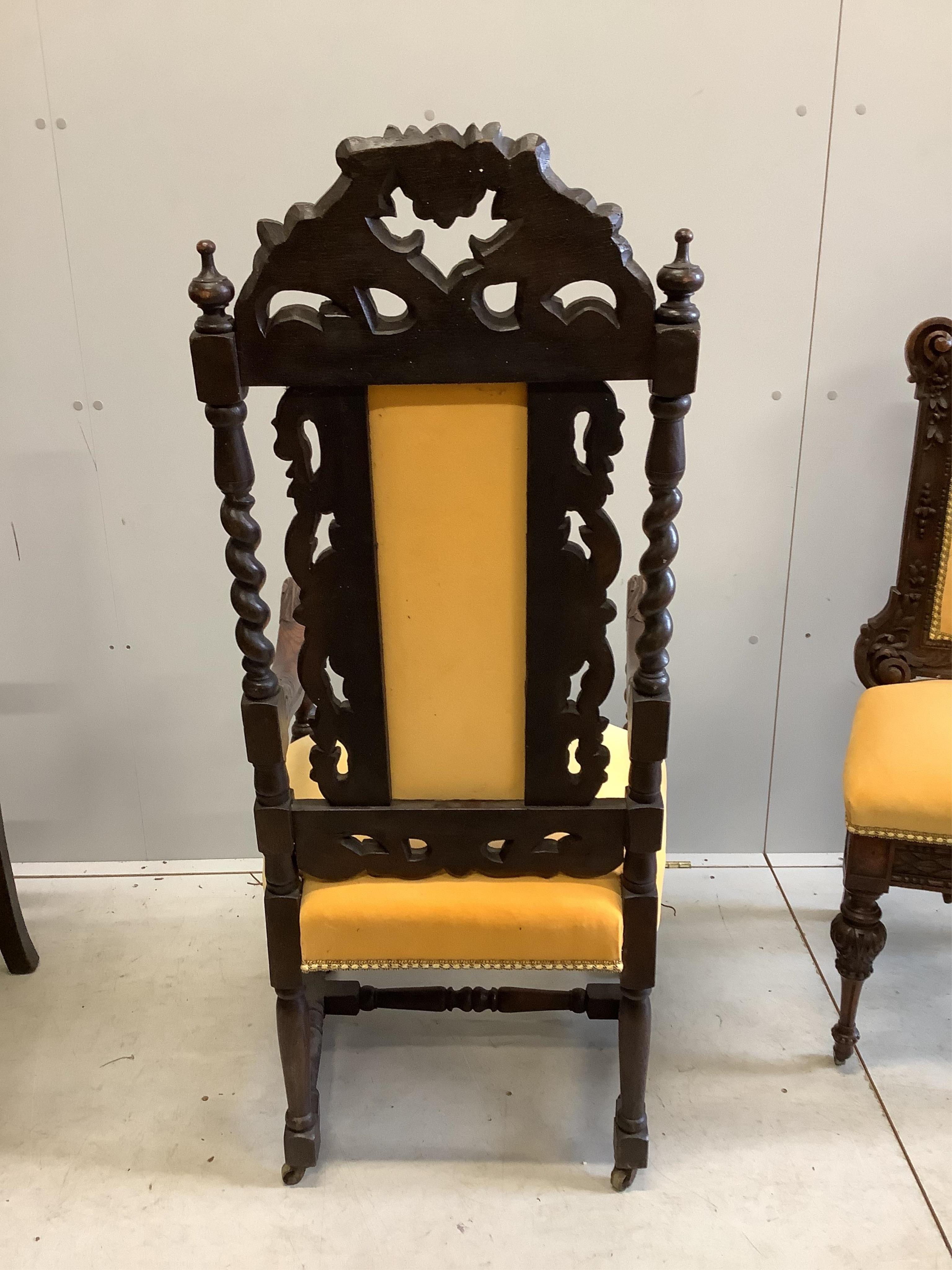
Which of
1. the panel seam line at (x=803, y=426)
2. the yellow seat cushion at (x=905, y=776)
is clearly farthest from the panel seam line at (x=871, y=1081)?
the yellow seat cushion at (x=905, y=776)

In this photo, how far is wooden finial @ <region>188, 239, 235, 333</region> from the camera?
106 cm

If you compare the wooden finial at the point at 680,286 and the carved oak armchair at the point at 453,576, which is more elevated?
the wooden finial at the point at 680,286

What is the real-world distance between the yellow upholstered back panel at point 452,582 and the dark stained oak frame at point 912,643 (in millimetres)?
688

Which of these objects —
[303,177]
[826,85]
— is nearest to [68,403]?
[303,177]

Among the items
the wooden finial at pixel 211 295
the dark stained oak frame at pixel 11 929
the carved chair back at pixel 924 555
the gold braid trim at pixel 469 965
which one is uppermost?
the wooden finial at pixel 211 295

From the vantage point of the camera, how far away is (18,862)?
2350 mm

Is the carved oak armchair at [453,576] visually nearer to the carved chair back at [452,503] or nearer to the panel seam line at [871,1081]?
the carved chair back at [452,503]

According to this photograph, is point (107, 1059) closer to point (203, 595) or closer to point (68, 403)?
point (203, 595)

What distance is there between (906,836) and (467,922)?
71 cm

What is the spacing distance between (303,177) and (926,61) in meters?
1.12

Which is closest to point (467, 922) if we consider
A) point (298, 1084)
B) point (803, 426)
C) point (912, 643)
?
point (298, 1084)

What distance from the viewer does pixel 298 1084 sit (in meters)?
1.50

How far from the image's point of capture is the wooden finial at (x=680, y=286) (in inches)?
41.2

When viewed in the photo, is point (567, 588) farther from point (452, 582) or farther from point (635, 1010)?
point (635, 1010)
